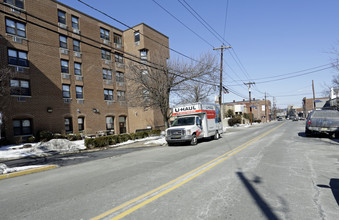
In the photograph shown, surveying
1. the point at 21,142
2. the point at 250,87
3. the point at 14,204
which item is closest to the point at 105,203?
the point at 14,204

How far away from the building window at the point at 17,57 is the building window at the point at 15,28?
1.76 meters

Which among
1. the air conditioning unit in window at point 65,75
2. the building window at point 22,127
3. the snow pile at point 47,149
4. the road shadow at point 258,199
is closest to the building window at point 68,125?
the building window at point 22,127

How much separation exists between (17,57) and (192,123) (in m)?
18.0

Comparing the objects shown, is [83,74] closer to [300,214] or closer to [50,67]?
[50,67]

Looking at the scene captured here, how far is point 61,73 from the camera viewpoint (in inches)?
934

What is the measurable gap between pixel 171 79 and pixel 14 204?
15.4 m

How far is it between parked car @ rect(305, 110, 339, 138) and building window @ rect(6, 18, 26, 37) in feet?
86.4

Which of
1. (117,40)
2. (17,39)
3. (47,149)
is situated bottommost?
(47,149)

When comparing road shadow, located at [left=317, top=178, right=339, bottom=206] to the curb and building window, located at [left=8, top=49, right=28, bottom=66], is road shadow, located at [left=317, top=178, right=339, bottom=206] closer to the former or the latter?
the curb

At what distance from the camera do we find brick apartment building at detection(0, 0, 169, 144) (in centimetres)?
1980

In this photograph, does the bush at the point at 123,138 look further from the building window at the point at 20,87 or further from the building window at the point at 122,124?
the building window at the point at 122,124

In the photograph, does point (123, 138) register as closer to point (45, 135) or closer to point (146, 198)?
point (45, 135)

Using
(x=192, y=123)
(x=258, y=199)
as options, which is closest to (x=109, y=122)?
(x=192, y=123)

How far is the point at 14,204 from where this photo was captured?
450 cm
